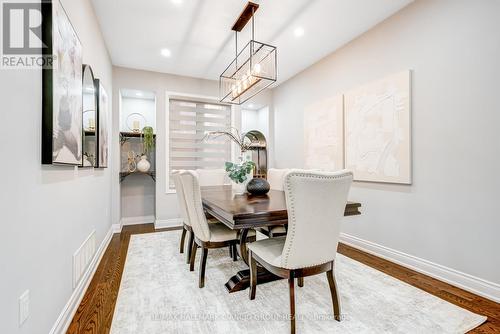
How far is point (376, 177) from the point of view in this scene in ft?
9.48

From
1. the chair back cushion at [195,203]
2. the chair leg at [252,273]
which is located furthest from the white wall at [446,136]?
the chair back cushion at [195,203]

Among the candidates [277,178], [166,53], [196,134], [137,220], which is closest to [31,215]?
[277,178]

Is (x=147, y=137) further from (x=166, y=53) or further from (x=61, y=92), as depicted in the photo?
(x=61, y=92)

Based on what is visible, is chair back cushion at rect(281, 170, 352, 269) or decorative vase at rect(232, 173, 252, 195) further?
decorative vase at rect(232, 173, 252, 195)

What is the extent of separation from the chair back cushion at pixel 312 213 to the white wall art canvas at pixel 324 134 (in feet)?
6.79

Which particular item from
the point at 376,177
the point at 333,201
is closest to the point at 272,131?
the point at 376,177

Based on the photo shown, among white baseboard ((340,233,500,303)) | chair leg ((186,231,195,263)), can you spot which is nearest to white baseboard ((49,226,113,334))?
chair leg ((186,231,195,263))

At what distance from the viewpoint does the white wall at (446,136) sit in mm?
1967

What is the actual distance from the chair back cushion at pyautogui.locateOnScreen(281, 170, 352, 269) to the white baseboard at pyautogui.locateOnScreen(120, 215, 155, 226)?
3742 millimetres

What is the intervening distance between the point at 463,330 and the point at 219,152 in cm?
414

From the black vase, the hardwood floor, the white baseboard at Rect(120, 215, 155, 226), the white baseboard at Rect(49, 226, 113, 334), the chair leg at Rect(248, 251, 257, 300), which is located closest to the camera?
the white baseboard at Rect(49, 226, 113, 334)

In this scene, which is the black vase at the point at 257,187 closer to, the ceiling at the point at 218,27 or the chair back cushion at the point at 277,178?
the chair back cushion at the point at 277,178

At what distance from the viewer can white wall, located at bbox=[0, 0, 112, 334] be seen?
98 cm

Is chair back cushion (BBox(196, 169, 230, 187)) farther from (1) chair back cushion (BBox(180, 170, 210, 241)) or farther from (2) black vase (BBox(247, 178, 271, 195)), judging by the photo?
(1) chair back cushion (BBox(180, 170, 210, 241))
